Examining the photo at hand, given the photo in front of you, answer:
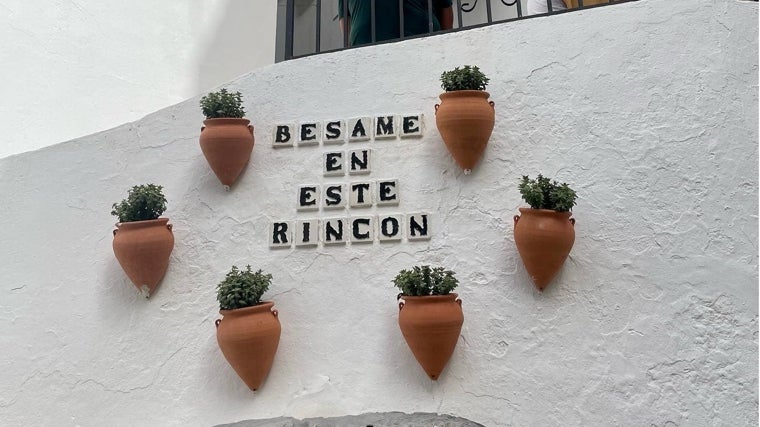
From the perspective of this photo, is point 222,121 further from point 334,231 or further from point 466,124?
point 466,124

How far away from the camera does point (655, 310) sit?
8.20 ft

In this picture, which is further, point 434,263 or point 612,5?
point 612,5

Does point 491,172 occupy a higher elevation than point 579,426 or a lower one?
higher

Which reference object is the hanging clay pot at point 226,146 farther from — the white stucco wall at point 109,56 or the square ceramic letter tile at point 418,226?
the white stucco wall at point 109,56

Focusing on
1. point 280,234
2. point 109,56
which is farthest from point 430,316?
point 109,56

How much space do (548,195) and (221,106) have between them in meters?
1.59

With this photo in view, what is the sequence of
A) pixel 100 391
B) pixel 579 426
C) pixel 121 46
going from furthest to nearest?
pixel 121 46, pixel 100 391, pixel 579 426

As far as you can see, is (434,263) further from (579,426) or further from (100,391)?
(100,391)

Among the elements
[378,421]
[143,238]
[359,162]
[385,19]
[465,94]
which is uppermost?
[385,19]

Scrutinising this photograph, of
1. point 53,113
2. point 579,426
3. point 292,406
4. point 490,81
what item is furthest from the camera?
point 53,113

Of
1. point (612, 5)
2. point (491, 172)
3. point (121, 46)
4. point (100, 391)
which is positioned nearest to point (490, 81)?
point (491, 172)

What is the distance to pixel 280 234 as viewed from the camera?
9.37 ft

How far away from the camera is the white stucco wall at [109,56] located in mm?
3867

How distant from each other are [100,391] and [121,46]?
2.55m
